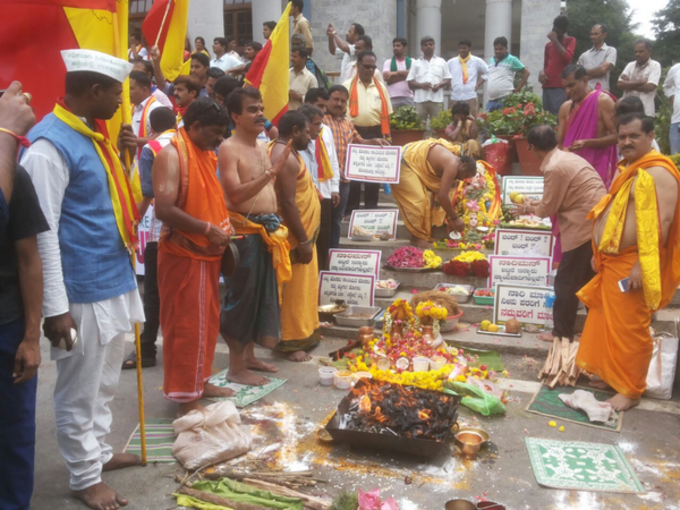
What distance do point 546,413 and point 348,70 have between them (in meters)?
7.19

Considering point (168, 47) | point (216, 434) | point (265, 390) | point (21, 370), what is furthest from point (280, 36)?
point (21, 370)

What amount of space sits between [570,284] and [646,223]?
1.22 m

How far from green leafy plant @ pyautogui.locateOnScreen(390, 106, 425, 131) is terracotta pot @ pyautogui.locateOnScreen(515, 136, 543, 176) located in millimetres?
1620

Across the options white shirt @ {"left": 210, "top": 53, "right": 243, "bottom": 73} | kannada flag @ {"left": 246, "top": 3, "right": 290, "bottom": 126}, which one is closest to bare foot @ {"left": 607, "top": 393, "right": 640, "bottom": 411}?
kannada flag @ {"left": 246, "top": 3, "right": 290, "bottom": 126}

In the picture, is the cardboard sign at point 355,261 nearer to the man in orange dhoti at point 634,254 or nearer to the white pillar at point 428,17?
the man in orange dhoti at point 634,254

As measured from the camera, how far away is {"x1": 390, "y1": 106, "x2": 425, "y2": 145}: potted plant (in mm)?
9875

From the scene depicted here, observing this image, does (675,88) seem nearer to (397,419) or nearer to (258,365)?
(258,365)

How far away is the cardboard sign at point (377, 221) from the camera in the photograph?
8.03 metres

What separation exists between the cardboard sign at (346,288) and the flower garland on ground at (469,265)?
1028 mm

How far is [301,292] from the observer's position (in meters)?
5.54

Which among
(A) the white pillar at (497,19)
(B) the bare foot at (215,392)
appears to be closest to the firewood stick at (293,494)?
(B) the bare foot at (215,392)

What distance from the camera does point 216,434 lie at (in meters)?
3.81

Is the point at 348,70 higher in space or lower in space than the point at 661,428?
higher

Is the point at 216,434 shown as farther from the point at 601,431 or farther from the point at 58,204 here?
the point at 601,431
